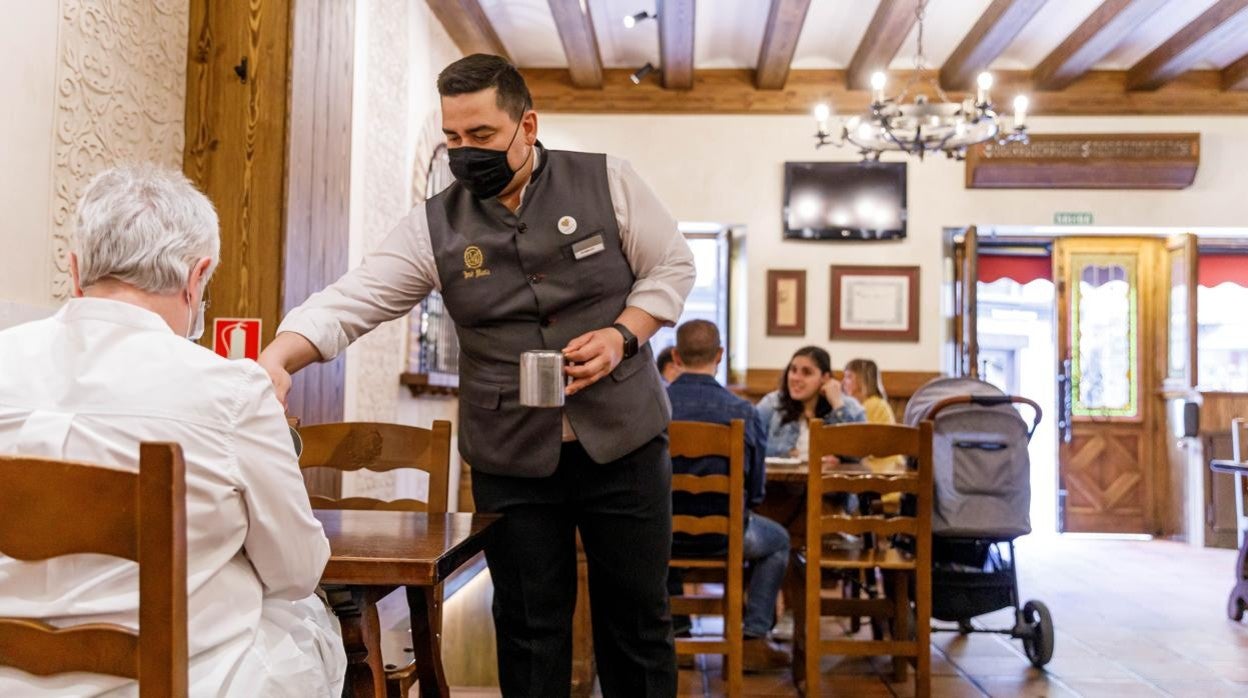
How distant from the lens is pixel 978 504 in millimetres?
3344

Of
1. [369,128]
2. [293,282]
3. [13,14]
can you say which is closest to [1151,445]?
[369,128]

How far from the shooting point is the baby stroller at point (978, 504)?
3.34m

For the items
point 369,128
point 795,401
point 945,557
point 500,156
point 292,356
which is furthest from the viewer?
point 369,128

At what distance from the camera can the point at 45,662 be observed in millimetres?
990

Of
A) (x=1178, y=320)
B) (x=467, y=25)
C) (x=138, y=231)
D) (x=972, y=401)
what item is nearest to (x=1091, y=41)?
(x=1178, y=320)

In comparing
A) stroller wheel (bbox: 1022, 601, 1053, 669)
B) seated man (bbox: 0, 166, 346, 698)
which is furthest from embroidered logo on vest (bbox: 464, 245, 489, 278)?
stroller wheel (bbox: 1022, 601, 1053, 669)

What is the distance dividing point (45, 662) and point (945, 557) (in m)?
3.07

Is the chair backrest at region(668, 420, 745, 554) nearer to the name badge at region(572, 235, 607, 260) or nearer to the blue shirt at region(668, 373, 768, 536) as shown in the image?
the blue shirt at region(668, 373, 768, 536)

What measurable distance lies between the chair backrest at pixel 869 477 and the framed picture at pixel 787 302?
404 cm

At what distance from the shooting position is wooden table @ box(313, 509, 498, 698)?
1.32 metres

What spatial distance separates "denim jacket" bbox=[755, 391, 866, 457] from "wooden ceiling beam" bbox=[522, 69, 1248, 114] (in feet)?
11.0

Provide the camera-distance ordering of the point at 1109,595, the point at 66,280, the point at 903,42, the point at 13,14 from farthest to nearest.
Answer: the point at 903,42
the point at 1109,595
the point at 66,280
the point at 13,14

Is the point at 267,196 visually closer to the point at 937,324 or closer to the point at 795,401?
the point at 795,401

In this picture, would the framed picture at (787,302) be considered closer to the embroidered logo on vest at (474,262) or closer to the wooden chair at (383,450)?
the wooden chair at (383,450)
